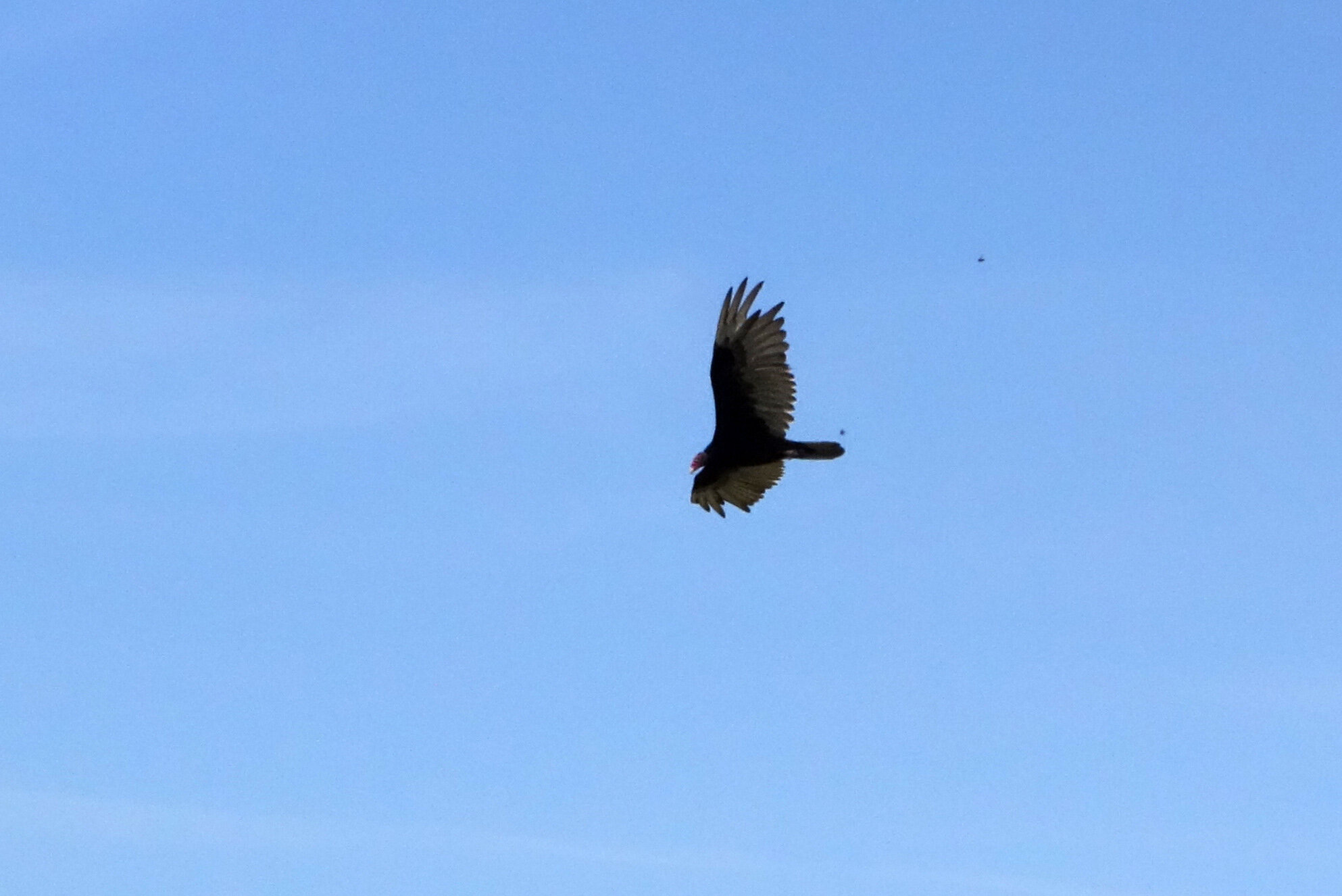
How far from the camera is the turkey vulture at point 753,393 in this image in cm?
4822

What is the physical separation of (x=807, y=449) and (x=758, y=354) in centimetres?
165

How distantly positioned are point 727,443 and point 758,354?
172 cm

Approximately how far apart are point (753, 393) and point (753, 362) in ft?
1.63

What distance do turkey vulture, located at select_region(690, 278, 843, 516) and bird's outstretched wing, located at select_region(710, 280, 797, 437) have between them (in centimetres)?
1

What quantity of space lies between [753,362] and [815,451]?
1663 millimetres

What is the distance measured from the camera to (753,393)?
48.4 meters

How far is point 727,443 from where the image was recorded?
161 ft

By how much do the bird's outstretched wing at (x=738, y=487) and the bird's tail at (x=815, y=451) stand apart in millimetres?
726

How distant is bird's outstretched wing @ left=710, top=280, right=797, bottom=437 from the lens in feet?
158

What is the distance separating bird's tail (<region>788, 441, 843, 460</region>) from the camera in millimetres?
48219

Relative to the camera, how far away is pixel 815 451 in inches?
1901

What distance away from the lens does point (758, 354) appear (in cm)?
4822

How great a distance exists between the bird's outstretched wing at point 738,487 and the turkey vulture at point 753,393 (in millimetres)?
103

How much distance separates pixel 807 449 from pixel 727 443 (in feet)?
4.73
